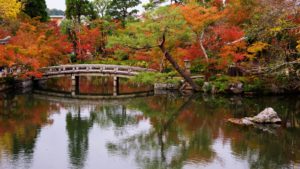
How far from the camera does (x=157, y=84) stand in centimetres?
2764

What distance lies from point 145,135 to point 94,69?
12.4m

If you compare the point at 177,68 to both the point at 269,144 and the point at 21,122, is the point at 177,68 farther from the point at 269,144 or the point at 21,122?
the point at 269,144

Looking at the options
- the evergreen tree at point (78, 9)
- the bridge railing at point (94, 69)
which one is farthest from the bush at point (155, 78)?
the evergreen tree at point (78, 9)

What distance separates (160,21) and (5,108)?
891 centimetres

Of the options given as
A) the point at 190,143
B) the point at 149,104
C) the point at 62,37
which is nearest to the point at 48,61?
the point at 62,37

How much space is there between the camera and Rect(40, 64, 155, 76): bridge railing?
27.8m

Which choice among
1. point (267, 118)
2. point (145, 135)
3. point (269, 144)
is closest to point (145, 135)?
point (145, 135)

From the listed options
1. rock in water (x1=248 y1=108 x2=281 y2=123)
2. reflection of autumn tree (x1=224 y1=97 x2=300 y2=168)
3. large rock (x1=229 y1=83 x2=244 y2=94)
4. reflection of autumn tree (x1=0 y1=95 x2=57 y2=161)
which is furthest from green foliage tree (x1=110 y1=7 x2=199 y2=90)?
rock in water (x1=248 y1=108 x2=281 y2=123)

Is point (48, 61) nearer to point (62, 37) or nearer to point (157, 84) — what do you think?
point (62, 37)

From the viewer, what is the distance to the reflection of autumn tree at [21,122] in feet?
46.3

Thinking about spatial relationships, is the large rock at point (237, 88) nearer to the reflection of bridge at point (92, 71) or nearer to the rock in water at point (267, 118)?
the reflection of bridge at point (92, 71)

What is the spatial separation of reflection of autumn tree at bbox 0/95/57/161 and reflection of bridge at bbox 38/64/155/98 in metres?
3.43

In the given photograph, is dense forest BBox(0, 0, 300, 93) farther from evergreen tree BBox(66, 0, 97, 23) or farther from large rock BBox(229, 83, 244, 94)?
evergreen tree BBox(66, 0, 97, 23)

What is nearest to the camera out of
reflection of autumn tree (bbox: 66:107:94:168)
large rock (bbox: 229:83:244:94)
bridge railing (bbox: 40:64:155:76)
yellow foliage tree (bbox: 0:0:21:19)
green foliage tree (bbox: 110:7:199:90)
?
reflection of autumn tree (bbox: 66:107:94:168)
